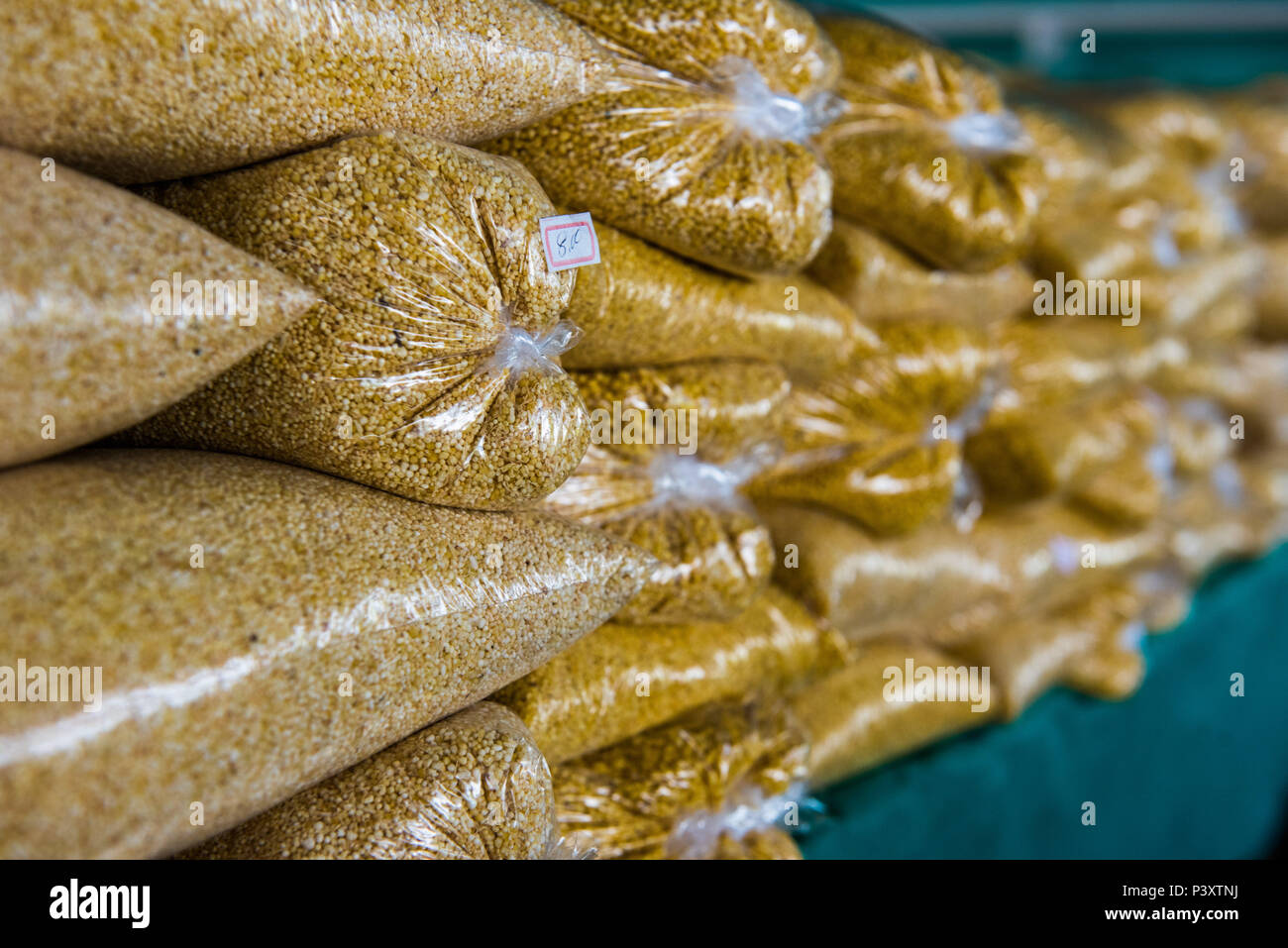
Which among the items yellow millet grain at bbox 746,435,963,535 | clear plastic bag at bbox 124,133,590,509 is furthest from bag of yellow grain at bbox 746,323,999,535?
clear plastic bag at bbox 124,133,590,509

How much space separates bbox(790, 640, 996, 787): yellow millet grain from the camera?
1.39m

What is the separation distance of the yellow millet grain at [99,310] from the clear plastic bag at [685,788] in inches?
24.3

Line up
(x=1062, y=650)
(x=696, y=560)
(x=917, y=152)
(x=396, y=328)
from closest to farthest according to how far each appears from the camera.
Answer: (x=396, y=328)
(x=696, y=560)
(x=917, y=152)
(x=1062, y=650)

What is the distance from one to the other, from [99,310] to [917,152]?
3.27 feet

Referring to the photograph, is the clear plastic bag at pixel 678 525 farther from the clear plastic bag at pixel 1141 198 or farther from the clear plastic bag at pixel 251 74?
the clear plastic bag at pixel 1141 198

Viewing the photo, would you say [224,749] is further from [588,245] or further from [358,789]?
[588,245]

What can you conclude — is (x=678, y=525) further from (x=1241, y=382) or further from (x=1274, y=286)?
(x=1274, y=286)

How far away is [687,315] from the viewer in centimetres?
109

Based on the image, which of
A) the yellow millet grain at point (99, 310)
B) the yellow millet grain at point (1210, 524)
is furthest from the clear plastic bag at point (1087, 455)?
the yellow millet grain at point (99, 310)

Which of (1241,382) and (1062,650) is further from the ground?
(1241,382)

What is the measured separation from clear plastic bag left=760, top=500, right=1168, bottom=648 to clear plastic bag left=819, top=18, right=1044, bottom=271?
1.42ft

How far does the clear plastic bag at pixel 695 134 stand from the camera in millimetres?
979

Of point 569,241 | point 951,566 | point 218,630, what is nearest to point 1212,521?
point 951,566

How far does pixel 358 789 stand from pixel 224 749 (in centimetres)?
16
